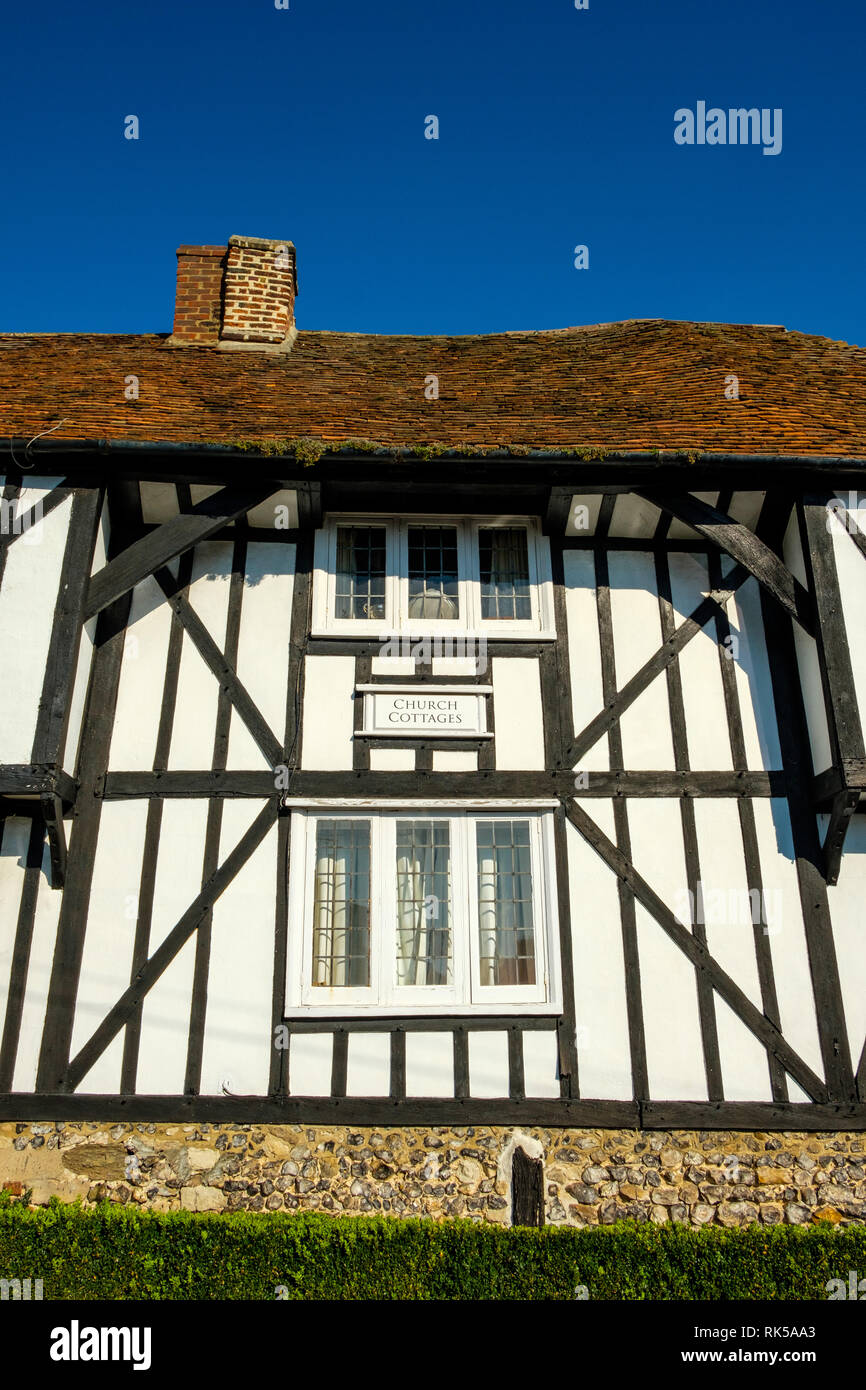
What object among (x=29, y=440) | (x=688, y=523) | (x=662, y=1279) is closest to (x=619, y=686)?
(x=688, y=523)

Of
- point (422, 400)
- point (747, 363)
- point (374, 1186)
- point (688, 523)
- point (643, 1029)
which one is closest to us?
point (374, 1186)

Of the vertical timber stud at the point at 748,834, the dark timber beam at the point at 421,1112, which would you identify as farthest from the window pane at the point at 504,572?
the dark timber beam at the point at 421,1112

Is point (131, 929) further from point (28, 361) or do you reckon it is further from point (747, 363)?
point (747, 363)

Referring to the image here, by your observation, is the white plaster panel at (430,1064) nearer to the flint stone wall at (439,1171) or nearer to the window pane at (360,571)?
the flint stone wall at (439,1171)

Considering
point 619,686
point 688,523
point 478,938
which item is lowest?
point 478,938

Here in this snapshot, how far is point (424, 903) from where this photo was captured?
680 cm

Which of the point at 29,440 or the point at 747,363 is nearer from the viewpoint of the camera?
the point at 29,440

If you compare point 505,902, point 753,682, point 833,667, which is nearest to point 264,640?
point 505,902

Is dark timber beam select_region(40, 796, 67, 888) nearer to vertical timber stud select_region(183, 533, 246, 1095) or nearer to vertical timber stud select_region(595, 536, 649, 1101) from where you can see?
vertical timber stud select_region(183, 533, 246, 1095)

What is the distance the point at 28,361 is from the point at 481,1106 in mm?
8653

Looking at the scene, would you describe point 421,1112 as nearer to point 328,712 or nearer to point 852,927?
point 328,712

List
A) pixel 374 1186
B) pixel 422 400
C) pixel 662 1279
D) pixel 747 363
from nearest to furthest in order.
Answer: pixel 662 1279 < pixel 374 1186 < pixel 422 400 < pixel 747 363

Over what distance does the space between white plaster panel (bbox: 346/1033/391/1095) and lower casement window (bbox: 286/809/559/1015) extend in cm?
21

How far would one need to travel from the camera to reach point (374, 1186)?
236 inches
